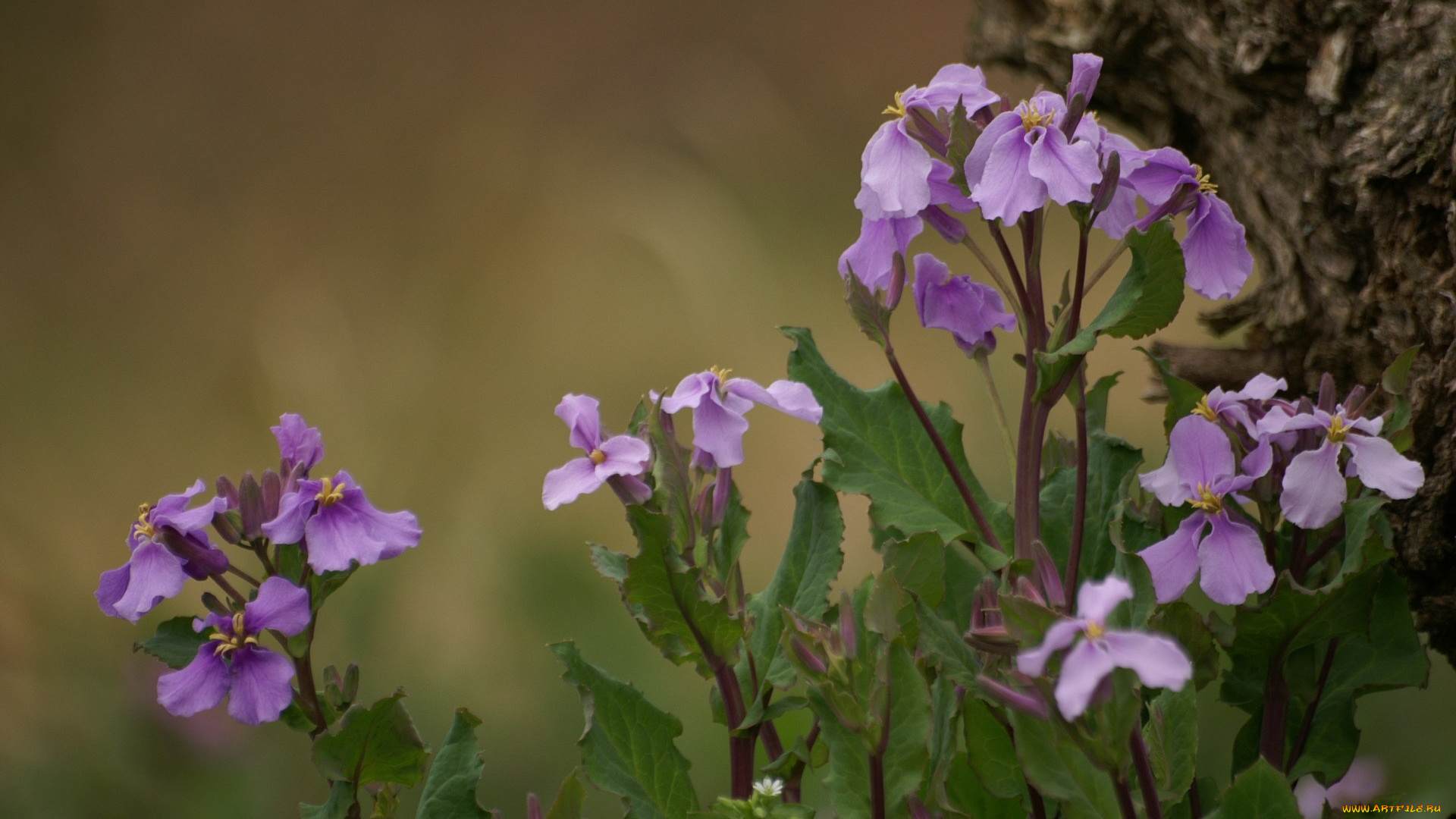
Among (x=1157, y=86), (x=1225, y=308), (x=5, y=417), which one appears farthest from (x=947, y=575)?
(x=5, y=417)

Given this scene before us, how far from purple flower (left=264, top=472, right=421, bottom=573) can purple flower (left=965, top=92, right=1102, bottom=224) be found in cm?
34

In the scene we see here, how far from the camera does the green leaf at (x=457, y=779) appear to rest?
662 mm

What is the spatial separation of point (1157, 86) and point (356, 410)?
1.33 meters

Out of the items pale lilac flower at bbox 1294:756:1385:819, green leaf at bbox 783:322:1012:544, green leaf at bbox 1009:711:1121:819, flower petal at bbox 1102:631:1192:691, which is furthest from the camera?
pale lilac flower at bbox 1294:756:1385:819

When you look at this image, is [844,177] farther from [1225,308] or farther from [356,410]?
[1225,308]

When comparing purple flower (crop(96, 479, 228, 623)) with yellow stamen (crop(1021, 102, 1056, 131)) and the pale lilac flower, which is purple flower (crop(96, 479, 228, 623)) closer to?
yellow stamen (crop(1021, 102, 1056, 131))

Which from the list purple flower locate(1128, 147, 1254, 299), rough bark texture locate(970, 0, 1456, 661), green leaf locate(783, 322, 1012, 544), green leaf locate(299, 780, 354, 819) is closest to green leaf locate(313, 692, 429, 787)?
green leaf locate(299, 780, 354, 819)

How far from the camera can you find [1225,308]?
3.40 feet

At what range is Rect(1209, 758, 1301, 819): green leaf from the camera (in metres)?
0.55

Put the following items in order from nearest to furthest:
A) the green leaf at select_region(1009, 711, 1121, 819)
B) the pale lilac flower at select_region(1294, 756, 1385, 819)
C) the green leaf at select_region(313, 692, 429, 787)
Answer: the green leaf at select_region(1009, 711, 1121, 819)
the green leaf at select_region(313, 692, 429, 787)
the pale lilac flower at select_region(1294, 756, 1385, 819)

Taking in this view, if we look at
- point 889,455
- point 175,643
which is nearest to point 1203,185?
point 889,455

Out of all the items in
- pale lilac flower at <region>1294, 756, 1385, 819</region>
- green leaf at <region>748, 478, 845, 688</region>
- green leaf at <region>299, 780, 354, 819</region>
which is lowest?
pale lilac flower at <region>1294, 756, 1385, 819</region>

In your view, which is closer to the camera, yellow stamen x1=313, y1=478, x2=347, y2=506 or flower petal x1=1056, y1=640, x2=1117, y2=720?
flower petal x1=1056, y1=640, x2=1117, y2=720

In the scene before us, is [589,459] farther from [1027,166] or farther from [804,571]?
[1027,166]
